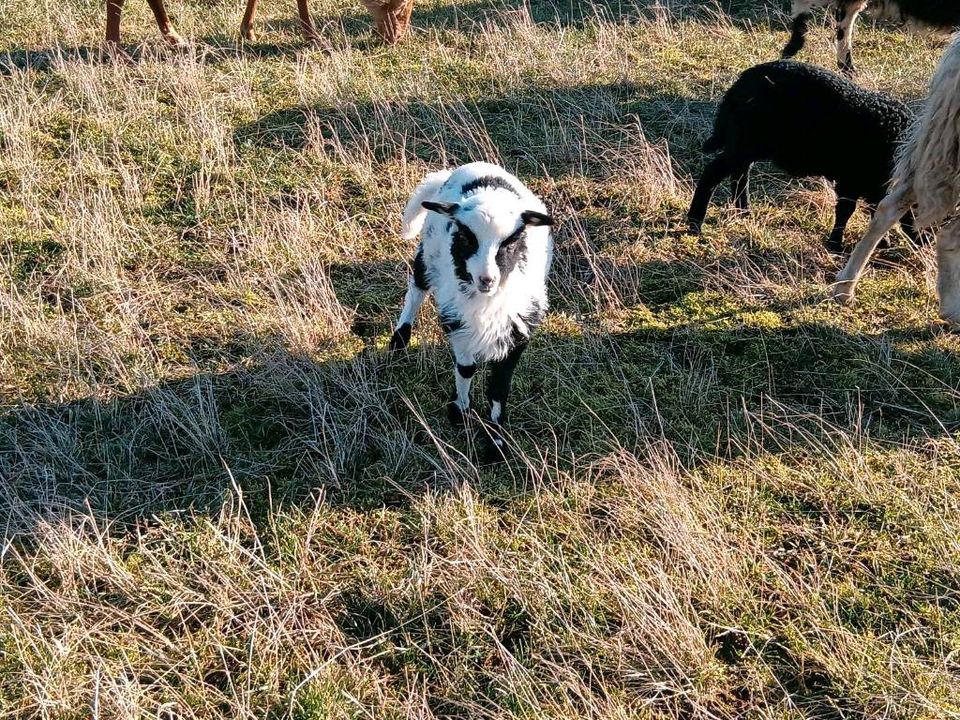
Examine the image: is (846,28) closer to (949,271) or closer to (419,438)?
(949,271)

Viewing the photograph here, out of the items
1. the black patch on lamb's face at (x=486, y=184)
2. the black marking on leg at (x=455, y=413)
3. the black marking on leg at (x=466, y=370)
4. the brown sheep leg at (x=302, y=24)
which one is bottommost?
the black marking on leg at (x=455, y=413)

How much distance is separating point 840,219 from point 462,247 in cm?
332

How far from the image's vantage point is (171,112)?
680 centimetres

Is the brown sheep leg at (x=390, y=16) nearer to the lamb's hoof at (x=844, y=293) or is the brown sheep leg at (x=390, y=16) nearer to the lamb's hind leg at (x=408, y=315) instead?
the lamb's hind leg at (x=408, y=315)

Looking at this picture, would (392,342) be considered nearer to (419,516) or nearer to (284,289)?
(284,289)

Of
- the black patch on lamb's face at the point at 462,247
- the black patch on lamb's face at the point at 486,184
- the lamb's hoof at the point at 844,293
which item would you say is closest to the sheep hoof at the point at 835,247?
the lamb's hoof at the point at 844,293

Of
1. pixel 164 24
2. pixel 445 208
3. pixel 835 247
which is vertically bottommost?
pixel 835 247

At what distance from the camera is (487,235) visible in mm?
3527

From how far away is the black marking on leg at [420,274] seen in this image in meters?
4.35

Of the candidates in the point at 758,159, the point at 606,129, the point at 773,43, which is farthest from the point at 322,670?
the point at 773,43

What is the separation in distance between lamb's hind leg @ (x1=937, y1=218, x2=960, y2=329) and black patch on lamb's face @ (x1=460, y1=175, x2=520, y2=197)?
8.94ft

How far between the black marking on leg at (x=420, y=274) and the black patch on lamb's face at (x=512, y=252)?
2.15 ft

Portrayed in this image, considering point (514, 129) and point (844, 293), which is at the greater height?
point (514, 129)

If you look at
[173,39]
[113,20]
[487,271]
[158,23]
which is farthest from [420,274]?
[158,23]
